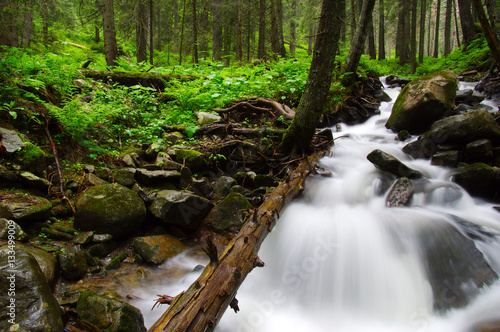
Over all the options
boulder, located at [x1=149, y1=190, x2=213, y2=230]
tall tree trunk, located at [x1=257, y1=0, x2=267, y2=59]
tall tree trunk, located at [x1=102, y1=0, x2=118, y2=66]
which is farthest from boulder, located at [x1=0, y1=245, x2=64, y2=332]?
tall tree trunk, located at [x1=257, y1=0, x2=267, y2=59]

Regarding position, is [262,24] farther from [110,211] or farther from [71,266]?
[71,266]

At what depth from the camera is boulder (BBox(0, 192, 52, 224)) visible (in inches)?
111

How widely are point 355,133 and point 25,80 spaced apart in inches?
317

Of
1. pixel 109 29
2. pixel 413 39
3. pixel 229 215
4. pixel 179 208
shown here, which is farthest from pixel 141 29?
pixel 413 39

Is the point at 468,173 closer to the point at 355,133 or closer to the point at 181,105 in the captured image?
the point at 355,133

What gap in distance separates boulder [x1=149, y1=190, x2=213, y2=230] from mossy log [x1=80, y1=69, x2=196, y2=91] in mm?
5493

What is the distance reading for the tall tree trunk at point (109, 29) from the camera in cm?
953

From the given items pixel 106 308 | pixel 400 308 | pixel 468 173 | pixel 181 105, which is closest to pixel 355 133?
pixel 468 173

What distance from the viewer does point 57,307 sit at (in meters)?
2.11

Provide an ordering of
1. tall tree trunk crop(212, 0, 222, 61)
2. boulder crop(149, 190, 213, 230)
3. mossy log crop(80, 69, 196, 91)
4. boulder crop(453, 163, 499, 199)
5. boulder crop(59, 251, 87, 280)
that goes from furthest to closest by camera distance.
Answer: tall tree trunk crop(212, 0, 222, 61) < mossy log crop(80, 69, 196, 91) < boulder crop(453, 163, 499, 199) < boulder crop(149, 190, 213, 230) < boulder crop(59, 251, 87, 280)

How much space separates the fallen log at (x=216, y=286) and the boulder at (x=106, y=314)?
0.65 meters

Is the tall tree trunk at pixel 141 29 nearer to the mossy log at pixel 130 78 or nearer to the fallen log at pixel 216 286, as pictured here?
the mossy log at pixel 130 78

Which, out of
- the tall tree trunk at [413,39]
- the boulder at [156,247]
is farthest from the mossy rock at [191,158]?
the tall tree trunk at [413,39]

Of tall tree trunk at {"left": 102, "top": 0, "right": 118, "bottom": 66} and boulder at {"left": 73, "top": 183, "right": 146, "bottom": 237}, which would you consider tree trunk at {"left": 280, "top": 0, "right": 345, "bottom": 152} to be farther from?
tall tree trunk at {"left": 102, "top": 0, "right": 118, "bottom": 66}
